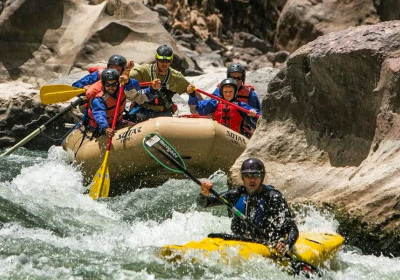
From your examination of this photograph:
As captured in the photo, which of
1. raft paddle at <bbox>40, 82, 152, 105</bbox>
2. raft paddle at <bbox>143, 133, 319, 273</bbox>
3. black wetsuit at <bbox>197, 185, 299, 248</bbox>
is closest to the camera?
raft paddle at <bbox>143, 133, 319, 273</bbox>

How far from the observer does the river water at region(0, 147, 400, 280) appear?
5.49m

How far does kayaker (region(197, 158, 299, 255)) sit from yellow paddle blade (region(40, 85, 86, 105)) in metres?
3.92

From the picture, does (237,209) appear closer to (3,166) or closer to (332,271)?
(332,271)

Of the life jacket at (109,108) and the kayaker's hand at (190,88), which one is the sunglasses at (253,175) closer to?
the life jacket at (109,108)

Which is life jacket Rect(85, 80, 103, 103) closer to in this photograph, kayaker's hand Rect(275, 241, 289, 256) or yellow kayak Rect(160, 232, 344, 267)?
yellow kayak Rect(160, 232, 344, 267)

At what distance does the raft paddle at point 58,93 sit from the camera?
9547mm

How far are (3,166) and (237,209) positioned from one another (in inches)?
192

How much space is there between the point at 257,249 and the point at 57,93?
15.6ft

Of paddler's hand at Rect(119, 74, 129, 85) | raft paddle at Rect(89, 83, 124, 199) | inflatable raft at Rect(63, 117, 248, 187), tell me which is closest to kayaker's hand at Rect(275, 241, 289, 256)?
inflatable raft at Rect(63, 117, 248, 187)

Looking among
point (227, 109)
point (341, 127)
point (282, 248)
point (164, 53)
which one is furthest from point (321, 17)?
point (282, 248)

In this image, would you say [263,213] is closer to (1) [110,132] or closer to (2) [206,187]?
(2) [206,187]

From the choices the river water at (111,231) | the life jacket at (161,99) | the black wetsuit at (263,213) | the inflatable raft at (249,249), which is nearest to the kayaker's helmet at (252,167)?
the black wetsuit at (263,213)

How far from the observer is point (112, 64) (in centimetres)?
964

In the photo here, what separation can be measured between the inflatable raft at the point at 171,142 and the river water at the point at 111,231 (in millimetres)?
179
